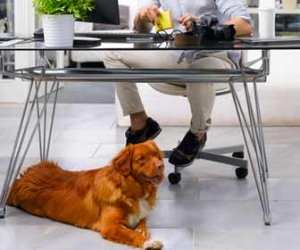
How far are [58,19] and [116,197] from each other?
24.9 inches

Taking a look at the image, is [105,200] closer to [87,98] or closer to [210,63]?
[210,63]

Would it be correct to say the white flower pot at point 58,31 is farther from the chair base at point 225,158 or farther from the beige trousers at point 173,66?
the chair base at point 225,158

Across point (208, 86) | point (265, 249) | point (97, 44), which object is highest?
point (97, 44)

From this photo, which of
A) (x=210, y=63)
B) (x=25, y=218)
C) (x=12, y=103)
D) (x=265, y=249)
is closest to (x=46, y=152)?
(x=25, y=218)

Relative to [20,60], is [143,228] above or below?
below

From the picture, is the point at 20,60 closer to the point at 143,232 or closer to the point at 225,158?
the point at 225,158

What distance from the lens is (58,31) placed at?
84.3 inches

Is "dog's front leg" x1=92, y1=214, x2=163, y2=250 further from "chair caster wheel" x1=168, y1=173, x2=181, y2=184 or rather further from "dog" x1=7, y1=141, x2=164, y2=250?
"chair caster wheel" x1=168, y1=173, x2=181, y2=184

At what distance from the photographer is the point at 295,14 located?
14.9 feet

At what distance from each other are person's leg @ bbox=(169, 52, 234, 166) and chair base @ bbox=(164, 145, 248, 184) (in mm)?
58

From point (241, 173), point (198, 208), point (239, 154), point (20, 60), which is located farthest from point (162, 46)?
point (20, 60)

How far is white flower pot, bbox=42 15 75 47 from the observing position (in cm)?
214

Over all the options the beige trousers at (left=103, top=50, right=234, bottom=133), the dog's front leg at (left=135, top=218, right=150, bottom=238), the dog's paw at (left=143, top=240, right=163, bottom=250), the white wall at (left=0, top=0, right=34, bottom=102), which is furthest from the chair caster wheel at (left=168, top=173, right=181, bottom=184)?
the white wall at (left=0, top=0, right=34, bottom=102)

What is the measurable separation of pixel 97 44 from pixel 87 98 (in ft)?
10.6
